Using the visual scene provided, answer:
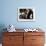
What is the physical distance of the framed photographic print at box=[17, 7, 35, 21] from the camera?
413 cm

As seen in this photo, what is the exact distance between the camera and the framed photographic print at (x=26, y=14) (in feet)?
13.6

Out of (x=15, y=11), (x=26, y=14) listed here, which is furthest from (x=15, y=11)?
(x=26, y=14)

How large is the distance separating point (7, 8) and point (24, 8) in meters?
0.55

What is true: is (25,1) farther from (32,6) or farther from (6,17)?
(6,17)

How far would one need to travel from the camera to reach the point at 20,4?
4129 millimetres

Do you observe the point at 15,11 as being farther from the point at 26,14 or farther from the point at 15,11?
the point at 26,14

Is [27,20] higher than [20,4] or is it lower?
lower

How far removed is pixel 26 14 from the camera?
415 centimetres

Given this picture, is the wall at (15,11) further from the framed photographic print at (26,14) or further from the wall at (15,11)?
the framed photographic print at (26,14)

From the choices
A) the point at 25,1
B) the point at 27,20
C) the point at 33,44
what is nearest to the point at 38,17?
the point at 27,20

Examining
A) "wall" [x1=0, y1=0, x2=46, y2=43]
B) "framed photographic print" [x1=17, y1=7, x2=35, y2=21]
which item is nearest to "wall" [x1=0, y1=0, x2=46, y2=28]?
"wall" [x1=0, y1=0, x2=46, y2=43]

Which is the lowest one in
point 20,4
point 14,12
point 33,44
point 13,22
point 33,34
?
point 33,44

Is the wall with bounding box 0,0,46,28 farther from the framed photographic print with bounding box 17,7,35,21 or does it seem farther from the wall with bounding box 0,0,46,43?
the framed photographic print with bounding box 17,7,35,21

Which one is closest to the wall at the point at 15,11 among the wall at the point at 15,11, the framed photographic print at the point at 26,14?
the wall at the point at 15,11
